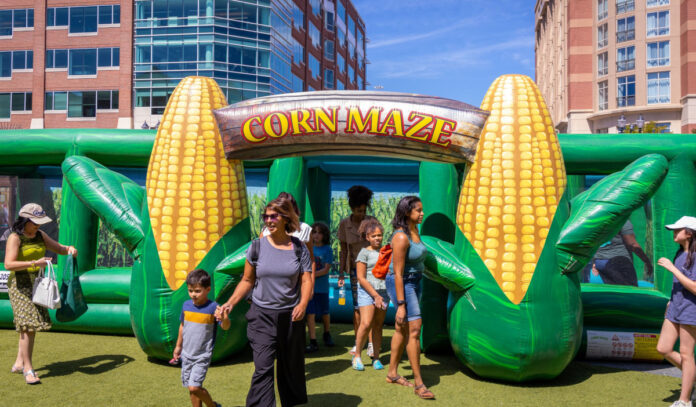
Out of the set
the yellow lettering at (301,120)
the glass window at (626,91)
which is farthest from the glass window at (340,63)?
the yellow lettering at (301,120)

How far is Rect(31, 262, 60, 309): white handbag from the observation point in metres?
4.02

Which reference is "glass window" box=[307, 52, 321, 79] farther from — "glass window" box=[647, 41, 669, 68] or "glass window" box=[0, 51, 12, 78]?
"glass window" box=[647, 41, 669, 68]

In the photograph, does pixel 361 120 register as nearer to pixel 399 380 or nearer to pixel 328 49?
pixel 399 380

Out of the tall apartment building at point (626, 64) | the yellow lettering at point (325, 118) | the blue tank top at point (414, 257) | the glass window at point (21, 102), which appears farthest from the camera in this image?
the tall apartment building at point (626, 64)

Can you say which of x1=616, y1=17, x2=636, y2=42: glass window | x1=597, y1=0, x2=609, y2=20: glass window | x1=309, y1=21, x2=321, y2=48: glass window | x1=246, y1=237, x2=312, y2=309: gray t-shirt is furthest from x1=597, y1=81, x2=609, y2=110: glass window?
x1=246, y1=237, x2=312, y2=309: gray t-shirt

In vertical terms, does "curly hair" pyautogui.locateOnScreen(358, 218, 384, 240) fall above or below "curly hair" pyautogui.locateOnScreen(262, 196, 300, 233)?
below

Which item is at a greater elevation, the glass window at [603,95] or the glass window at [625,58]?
the glass window at [625,58]

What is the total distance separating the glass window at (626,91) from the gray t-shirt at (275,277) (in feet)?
110

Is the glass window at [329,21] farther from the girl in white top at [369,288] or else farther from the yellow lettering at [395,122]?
the girl in white top at [369,288]

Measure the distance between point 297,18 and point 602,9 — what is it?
19264 mm

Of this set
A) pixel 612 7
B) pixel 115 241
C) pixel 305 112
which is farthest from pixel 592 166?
pixel 612 7

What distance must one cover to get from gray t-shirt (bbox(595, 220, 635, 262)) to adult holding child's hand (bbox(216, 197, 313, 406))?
137 inches

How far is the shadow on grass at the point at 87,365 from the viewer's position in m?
4.28

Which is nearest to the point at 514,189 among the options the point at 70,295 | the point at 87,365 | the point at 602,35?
the point at 70,295
